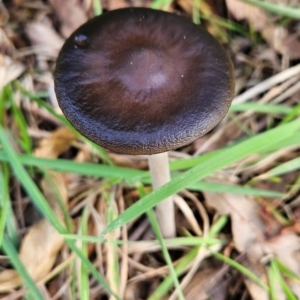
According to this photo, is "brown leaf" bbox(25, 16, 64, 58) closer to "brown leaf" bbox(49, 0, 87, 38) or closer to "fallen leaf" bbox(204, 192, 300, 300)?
"brown leaf" bbox(49, 0, 87, 38)

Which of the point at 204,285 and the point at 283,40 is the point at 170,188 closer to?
the point at 204,285

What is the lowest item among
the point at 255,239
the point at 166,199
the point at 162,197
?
the point at 255,239

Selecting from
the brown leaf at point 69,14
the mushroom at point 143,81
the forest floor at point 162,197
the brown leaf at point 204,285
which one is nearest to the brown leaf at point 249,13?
the forest floor at point 162,197

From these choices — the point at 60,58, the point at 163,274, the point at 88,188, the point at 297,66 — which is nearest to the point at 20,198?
the point at 88,188

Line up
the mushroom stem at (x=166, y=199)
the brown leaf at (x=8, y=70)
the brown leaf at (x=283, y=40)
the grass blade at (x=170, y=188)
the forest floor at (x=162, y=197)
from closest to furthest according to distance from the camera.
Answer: the grass blade at (x=170, y=188) < the mushroom stem at (x=166, y=199) < the forest floor at (x=162, y=197) < the brown leaf at (x=8, y=70) < the brown leaf at (x=283, y=40)

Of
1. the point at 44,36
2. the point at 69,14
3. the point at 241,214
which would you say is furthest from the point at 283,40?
the point at 44,36

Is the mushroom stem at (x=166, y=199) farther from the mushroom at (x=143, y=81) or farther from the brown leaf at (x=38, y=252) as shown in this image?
the brown leaf at (x=38, y=252)
